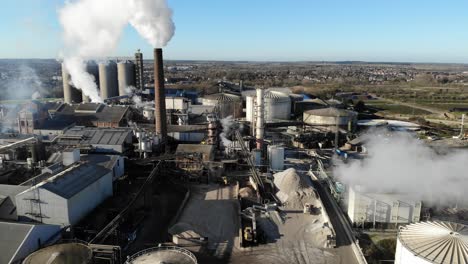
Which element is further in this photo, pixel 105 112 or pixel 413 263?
pixel 105 112

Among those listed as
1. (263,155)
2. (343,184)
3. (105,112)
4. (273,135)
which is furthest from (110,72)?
(343,184)

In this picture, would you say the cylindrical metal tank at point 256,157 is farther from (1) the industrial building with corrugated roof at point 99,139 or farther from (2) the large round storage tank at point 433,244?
(2) the large round storage tank at point 433,244

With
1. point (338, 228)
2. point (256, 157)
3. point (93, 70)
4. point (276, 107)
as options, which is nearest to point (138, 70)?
point (93, 70)

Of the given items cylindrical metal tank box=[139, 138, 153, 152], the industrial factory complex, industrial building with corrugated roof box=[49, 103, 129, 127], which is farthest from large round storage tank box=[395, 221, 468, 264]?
industrial building with corrugated roof box=[49, 103, 129, 127]

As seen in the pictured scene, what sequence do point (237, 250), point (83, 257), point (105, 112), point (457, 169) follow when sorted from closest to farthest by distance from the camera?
point (83, 257) < point (237, 250) < point (457, 169) < point (105, 112)

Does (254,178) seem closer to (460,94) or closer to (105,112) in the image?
(105,112)

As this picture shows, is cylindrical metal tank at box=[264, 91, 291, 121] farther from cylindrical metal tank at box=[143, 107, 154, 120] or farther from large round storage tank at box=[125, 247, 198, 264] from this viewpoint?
large round storage tank at box=[125, 247, 198, 264]
